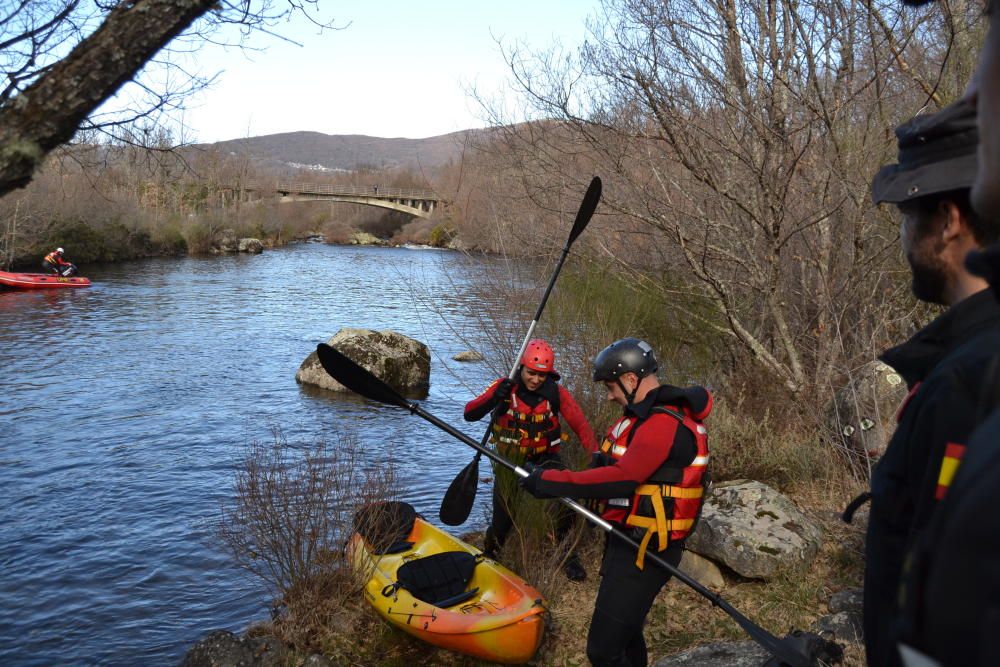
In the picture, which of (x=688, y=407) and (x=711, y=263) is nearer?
(x=688, y=407)

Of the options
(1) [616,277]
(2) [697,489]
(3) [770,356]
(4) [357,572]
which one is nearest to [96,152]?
(4) [357,572]

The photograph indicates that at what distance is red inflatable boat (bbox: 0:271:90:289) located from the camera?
1035 inches

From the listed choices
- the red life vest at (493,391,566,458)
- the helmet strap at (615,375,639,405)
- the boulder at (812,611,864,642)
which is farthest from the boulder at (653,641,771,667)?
the red life vest at (493,391,566,458)

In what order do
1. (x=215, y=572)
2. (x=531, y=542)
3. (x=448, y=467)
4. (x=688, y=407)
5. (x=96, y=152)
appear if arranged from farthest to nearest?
1. (x=448, y=467)
2. (x=215, y=572)
3. (x=531, y=542)
4. (x=96, y=152)
5. (x=688, y=407)

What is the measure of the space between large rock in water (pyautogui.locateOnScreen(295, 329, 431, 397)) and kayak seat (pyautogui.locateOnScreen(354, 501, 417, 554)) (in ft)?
29.3

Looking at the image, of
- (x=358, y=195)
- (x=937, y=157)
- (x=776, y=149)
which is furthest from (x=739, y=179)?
(x=358, y=195)

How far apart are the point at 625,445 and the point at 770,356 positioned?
4676 millimetres

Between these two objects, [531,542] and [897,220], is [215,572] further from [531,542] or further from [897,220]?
[897,220]

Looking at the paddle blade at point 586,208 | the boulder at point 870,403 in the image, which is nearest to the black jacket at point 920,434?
the paddle blade at point 586,208

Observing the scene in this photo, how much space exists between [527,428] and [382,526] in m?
1.40

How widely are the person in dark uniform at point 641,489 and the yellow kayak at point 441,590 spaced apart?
1145 mm

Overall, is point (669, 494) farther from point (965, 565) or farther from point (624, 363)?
point (965, 565)

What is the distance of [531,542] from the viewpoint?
666 cm

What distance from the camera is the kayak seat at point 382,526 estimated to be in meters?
6.45
